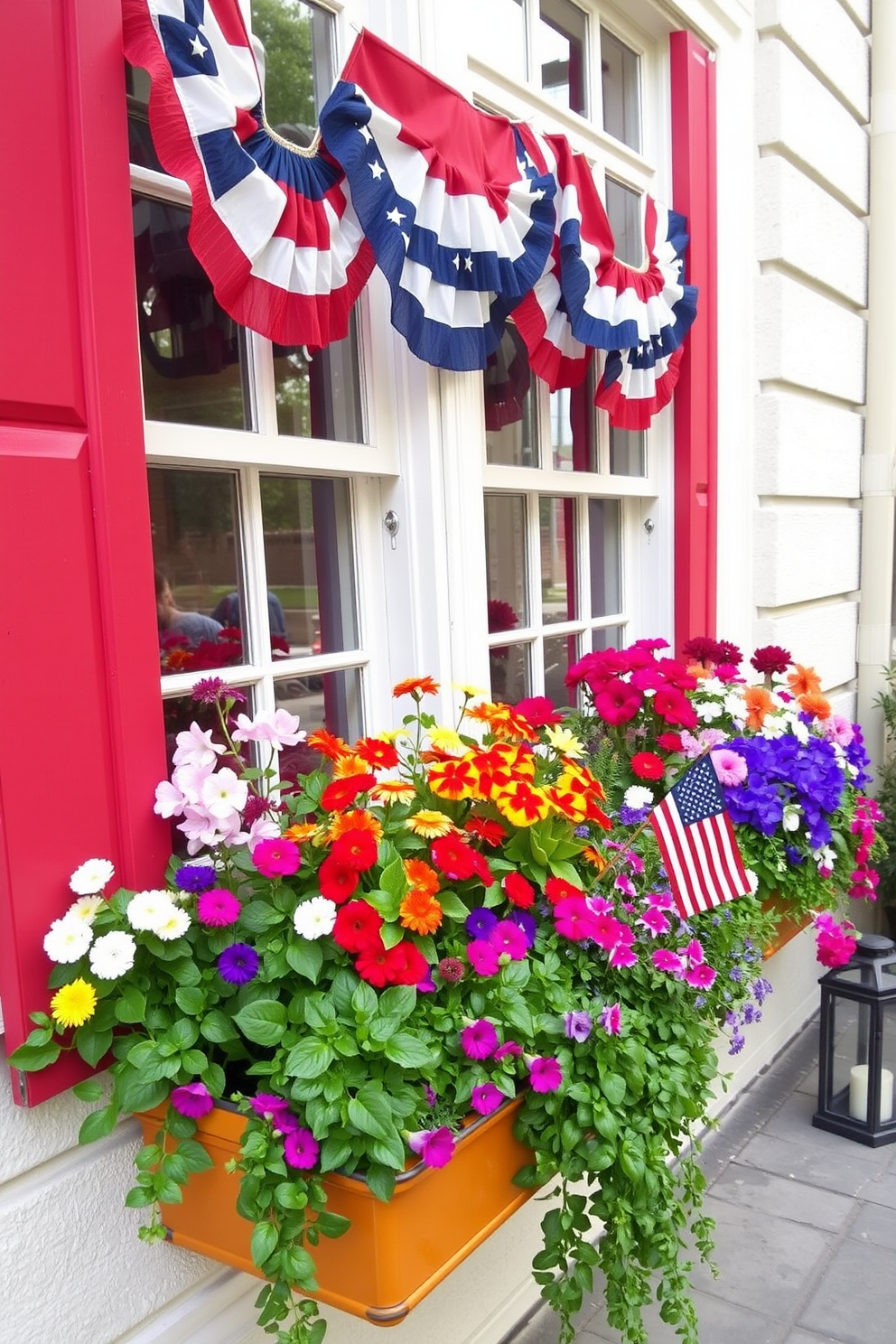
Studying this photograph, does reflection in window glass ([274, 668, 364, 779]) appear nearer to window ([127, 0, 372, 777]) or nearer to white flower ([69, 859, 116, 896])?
window ([127, 0, 372, 777])

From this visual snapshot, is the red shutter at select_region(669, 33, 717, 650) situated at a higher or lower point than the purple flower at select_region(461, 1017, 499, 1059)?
higher

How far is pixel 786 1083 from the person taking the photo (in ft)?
10.6

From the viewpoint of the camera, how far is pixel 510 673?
2.37 m

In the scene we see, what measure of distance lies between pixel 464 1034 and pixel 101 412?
3.04ft

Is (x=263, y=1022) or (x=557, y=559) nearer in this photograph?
(x=263, y=1022)

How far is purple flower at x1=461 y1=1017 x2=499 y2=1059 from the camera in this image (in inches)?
49.8

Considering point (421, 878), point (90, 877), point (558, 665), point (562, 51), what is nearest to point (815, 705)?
point (558, 665)

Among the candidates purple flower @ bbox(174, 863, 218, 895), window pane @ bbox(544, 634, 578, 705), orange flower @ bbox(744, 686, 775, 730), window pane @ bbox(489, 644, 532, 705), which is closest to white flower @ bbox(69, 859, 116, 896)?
purple flower @ bbox(174, 863, 218, 895)

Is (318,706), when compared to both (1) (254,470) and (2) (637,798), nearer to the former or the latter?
(1) (254,470)

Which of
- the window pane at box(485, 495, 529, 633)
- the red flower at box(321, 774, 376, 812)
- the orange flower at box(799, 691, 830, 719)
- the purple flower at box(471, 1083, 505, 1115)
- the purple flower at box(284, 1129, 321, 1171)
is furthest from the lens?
the orange flower at box(799, 691, 830, 719)

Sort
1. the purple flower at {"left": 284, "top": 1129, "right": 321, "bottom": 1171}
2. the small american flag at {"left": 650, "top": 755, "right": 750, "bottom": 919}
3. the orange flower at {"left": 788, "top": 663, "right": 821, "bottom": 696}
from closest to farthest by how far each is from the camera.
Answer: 1. the purple flower at {"left": 284, "top": 1129, "right": 321, "bottom": 1171}
2. the small american flag at {"left": 650, "top": 755, "right": 750, "bottom": 919}
3. the orange flower at {"left": 788, "top": 663, "right": 821, "bottom": 696}

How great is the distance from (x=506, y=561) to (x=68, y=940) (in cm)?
145

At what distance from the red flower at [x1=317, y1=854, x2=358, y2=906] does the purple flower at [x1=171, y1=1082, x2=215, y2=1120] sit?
28 cm

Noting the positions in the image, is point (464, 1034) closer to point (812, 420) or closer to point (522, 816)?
point (522, 816)
